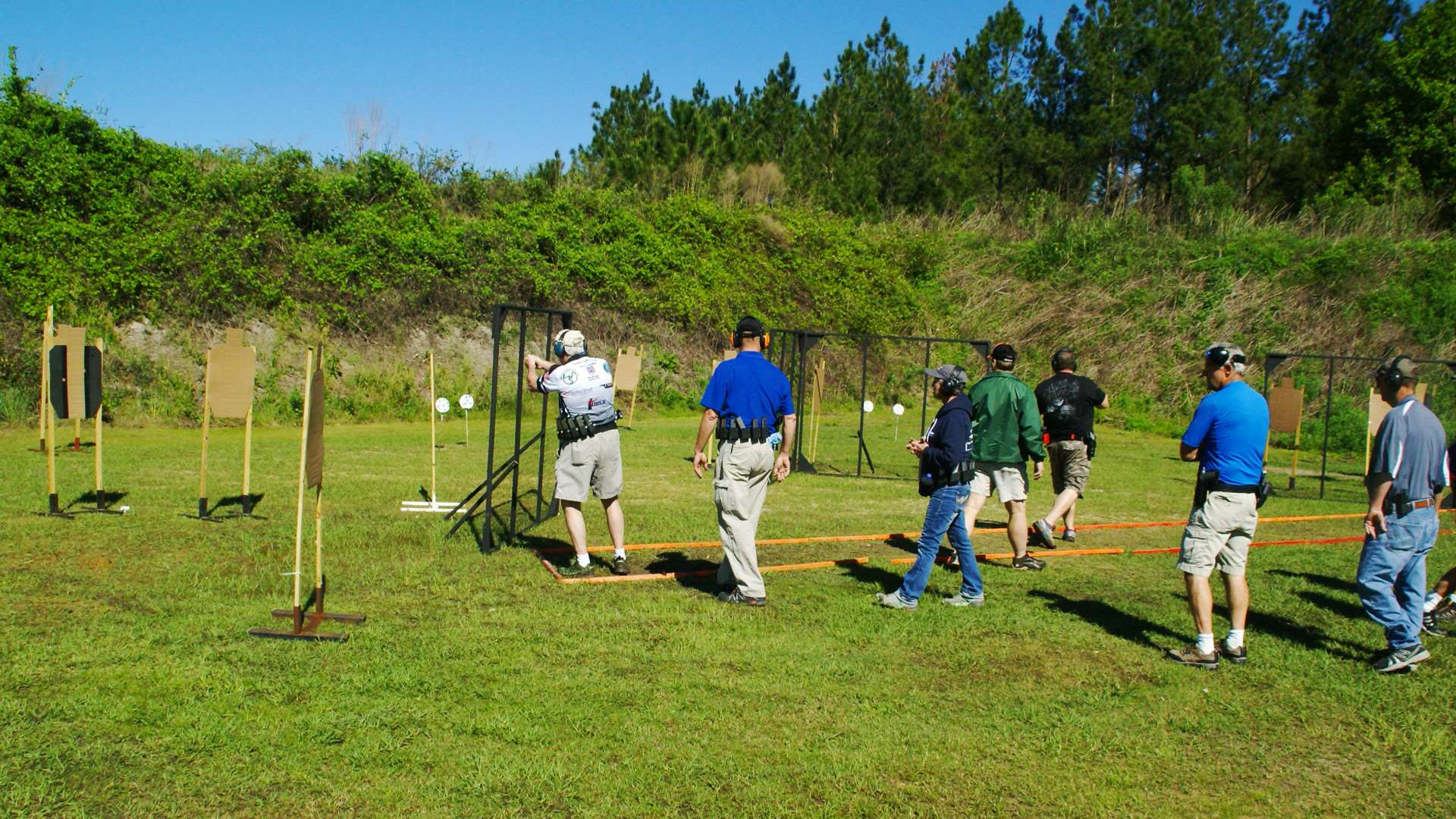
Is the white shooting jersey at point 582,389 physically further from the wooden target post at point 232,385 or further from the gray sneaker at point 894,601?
the wooden target post at point 232,385

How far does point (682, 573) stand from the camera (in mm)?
7711

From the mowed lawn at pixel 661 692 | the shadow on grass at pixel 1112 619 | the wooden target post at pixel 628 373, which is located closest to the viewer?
the mowed lawn at pixel 661 692

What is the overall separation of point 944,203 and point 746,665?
91.9 feet

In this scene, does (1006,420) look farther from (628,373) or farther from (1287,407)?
(628,373)

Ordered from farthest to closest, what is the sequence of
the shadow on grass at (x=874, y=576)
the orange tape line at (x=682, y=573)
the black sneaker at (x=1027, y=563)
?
the black sneaker at (x=1027, y=563), the shadow on grass at (x=874, y=576), the orange tape line at (x=682, y=573)

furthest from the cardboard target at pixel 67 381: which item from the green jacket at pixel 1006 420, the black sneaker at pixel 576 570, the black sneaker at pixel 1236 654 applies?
the black sneaker at pixel 1236 654

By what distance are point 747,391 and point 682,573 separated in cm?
183

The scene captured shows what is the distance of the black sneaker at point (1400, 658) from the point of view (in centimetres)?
581

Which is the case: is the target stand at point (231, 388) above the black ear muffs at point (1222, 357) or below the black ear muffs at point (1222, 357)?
below

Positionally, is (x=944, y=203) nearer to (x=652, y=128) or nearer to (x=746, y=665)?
(x=652, y=128)

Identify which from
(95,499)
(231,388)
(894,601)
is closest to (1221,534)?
(894,601)

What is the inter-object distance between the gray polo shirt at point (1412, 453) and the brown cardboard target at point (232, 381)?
9206mm

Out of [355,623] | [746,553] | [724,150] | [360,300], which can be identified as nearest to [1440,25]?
[724,150]

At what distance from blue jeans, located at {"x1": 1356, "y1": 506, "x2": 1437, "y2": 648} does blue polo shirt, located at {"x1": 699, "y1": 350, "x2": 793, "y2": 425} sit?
3682 millimetres
